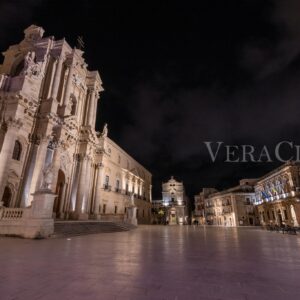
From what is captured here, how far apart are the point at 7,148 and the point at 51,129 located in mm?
4170

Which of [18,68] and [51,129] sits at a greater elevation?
[18,68]

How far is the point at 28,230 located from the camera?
10766mm

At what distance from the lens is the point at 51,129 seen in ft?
58.3

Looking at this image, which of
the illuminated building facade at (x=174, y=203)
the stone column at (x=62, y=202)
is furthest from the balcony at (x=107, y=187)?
the illuminated building facade at (x=174, y=203)

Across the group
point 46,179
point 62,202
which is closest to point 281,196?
point 62,202

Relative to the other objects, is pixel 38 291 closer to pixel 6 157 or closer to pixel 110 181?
pixel 6 157

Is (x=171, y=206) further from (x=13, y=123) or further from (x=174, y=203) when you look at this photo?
(x=13, y=123)

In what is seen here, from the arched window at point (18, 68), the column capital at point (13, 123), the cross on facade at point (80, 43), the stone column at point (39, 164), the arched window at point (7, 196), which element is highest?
the cross on facade at point (80, 43)

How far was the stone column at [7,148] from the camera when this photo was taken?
45.0 feet

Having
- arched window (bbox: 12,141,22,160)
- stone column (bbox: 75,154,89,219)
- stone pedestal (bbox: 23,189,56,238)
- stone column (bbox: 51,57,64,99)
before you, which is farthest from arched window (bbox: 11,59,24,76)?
stone pedestal (bbox: 23,189,56,238)

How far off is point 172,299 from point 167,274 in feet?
4.02

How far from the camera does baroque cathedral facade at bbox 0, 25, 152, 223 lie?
15.4 m

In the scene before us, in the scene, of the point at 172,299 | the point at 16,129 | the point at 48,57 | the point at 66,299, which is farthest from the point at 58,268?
the point at 48,57

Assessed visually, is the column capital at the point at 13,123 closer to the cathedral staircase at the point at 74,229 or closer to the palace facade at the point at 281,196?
the cathedral staircase at the point at 74,229
